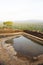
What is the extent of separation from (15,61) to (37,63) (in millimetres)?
1489

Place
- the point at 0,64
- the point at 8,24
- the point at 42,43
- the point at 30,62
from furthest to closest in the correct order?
the point at 8,24 → the point at 42,43 → the point at 30,62 → the point at 0,64

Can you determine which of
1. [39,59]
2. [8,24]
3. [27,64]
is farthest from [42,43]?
[8,24]

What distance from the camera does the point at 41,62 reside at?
8.96 m

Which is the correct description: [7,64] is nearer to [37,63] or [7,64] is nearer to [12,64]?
[12,64]

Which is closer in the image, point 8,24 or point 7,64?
point 7,64

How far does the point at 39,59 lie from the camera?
31.4 feet

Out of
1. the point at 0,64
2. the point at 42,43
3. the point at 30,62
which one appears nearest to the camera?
the point at 0,64

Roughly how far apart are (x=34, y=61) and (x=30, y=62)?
0.31m

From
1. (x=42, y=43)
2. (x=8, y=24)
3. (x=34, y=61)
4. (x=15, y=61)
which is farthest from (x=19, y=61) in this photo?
(x=8, y=24)

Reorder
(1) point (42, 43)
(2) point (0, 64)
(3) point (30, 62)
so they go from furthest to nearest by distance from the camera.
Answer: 1. (1) point (42, 43)
2. (3) point (30, 62)
3. (2) point (0, 64)

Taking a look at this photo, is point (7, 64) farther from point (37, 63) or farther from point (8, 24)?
point (8, 24)

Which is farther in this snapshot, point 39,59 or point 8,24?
point 8,24

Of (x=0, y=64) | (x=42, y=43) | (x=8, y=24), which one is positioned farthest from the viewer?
(x=8, y=24)

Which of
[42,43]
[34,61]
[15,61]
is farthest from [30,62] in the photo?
[42,43]
